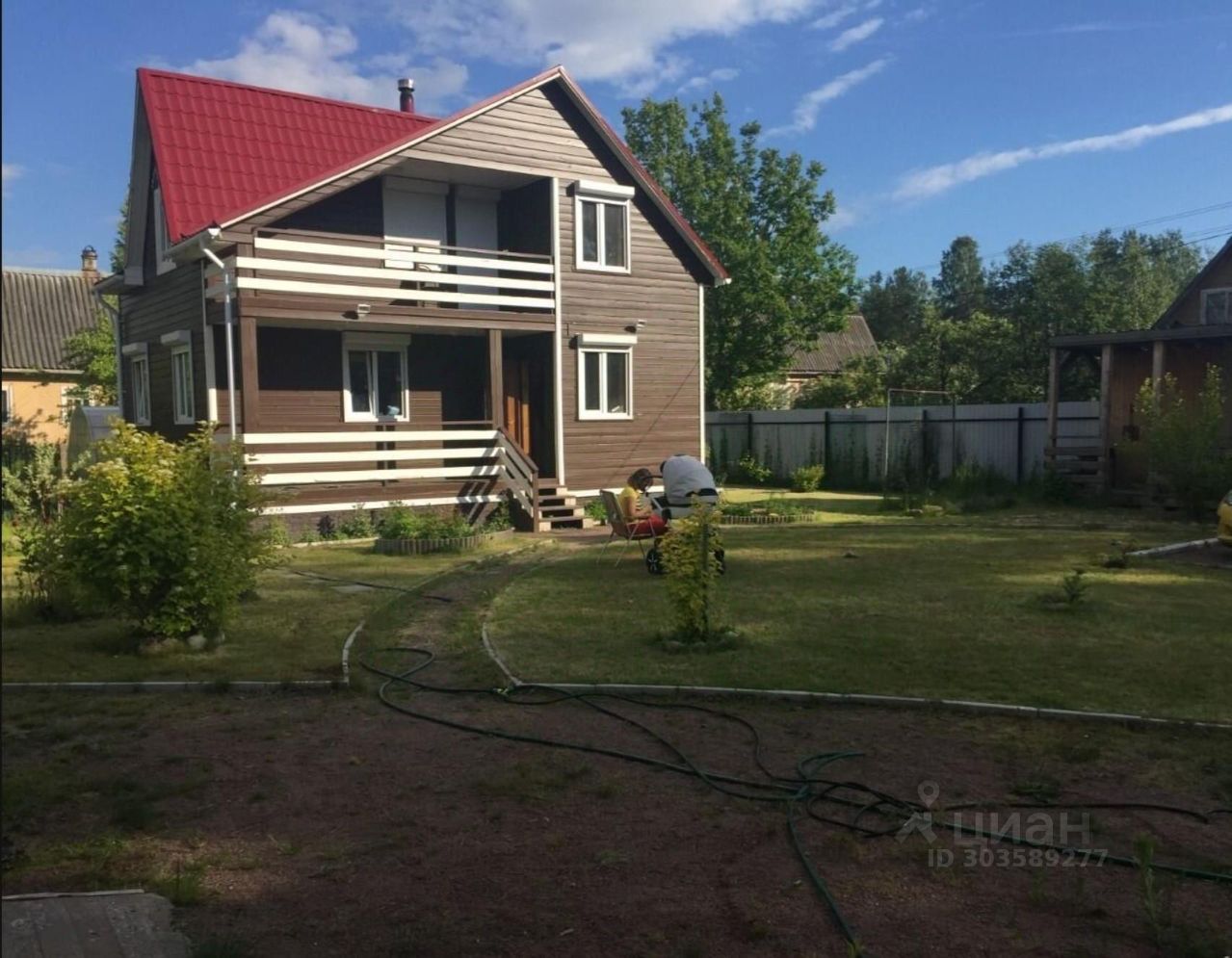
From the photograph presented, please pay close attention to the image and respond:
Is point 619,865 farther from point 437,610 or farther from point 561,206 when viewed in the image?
point 561,206

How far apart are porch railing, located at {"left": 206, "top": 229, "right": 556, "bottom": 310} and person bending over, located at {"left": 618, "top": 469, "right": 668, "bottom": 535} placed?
663 cm

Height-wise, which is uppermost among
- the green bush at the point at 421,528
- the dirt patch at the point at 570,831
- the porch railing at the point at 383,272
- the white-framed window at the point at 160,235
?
the white-framed window at the point at 160,235

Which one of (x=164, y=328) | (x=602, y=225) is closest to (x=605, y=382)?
(x=602, y=225)

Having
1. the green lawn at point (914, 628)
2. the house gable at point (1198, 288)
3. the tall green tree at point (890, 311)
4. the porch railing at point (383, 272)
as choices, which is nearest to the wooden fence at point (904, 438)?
the house gable at point (1198, 288)

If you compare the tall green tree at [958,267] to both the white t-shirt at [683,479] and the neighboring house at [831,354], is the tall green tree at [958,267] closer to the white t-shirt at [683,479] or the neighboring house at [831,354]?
the neighboring house at [831,354]

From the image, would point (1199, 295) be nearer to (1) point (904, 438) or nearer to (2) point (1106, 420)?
(2) point (1106, 420)

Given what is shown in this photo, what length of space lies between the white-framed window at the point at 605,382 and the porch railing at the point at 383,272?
144cm

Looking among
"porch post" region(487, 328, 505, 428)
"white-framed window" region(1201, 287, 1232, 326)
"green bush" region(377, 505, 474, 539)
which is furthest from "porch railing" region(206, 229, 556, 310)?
"white-framed window" region(1201, 287, 1232, 326)

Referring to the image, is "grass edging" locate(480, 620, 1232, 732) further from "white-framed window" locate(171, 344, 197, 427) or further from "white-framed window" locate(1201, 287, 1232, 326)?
"white-framed window" locate(1201, 287, 1232, 326)

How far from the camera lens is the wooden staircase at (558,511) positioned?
17.9 meters

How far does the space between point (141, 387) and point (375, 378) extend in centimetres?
624

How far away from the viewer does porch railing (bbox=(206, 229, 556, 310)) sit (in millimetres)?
15953

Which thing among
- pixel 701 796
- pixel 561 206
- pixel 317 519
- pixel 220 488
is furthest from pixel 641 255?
pixel 701 796

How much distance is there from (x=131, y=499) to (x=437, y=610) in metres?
3.21
